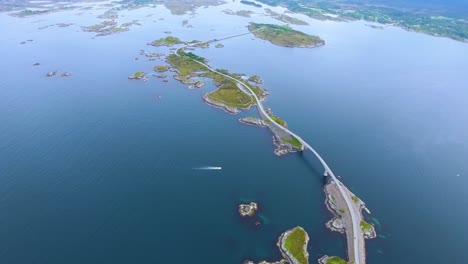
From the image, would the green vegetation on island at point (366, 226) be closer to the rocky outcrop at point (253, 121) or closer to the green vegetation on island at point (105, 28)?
the rocky outcrop at point (253, 121)

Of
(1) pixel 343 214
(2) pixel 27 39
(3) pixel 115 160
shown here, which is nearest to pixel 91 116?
(3) pixel 115 160

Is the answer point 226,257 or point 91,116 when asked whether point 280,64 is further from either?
point 226,257

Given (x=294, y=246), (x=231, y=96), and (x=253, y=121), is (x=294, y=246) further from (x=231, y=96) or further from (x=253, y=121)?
(x=231, y=96)

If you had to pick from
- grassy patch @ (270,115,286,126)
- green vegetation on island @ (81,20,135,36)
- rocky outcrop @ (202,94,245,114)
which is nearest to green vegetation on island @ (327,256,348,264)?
grassy patch @ (270,115,286,126)

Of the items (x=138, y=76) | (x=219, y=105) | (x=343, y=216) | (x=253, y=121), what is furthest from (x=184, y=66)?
(x=343, y=216)

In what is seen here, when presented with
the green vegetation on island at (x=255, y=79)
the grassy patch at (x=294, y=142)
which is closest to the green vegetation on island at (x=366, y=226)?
the grassy patch at (x=294, y=142)

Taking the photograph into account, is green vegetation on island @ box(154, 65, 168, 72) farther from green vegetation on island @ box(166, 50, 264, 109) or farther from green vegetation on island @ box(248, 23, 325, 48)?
green vegetation on island @ box(248, 23, 325, 48)
